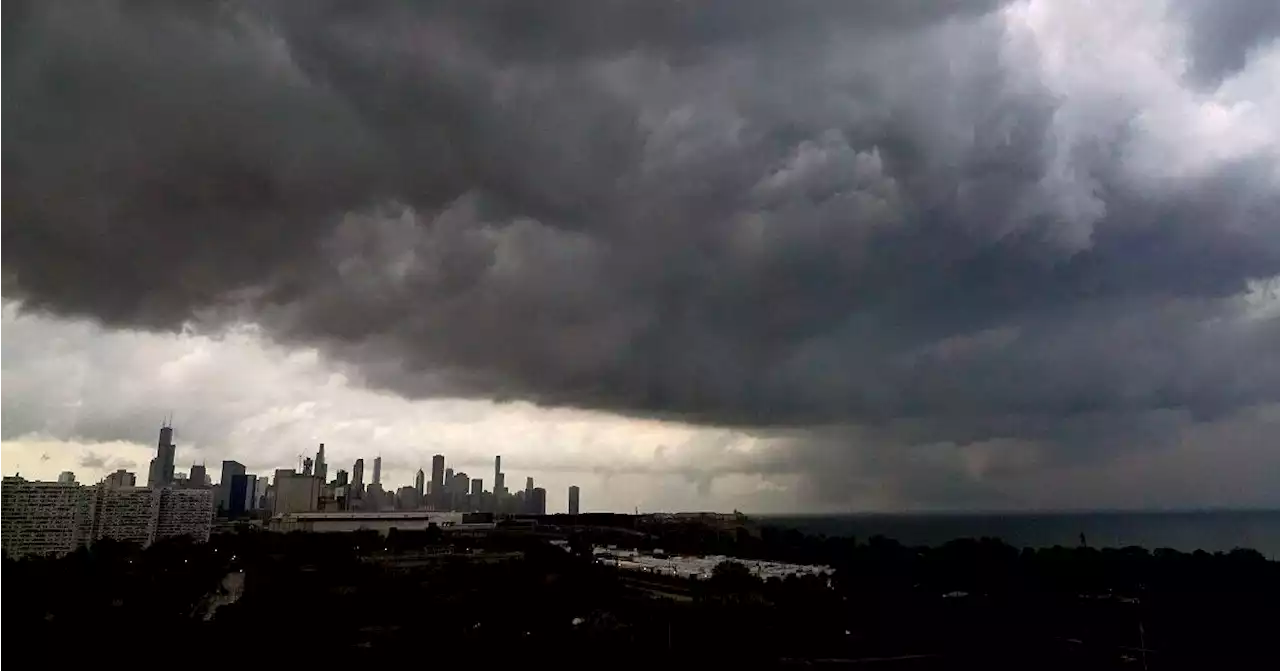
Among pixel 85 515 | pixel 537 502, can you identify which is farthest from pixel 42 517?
pixel 537 502

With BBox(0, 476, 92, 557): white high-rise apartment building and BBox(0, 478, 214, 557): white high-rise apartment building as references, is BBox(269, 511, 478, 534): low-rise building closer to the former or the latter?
BBox(0, 478, 214, 557): white high-rise apartment building

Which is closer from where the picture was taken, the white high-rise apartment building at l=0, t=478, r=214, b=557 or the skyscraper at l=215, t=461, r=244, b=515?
the white high-rise apartment building at l=0, t=478, r=214, b=557

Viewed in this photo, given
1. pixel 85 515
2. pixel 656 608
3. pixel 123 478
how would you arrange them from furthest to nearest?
pixel 123 478
pixel 85 515
pixel 656 608

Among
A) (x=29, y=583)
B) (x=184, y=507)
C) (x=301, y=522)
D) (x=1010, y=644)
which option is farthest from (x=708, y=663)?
(x=301, y=522)

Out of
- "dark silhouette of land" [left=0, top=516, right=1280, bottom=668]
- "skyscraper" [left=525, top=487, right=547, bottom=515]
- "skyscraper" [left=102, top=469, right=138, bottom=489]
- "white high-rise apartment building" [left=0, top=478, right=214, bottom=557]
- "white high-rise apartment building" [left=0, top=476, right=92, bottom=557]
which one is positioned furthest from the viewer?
"skyscraper" [left=525, top=487, right=547, bottom=515]

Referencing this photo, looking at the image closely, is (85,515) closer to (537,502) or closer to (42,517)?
(42,517)

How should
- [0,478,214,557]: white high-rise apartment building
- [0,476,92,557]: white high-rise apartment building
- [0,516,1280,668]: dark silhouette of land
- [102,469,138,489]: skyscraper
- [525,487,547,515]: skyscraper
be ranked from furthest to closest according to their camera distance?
[525,487,547,515]: skyscraper, [102,469,138,489]: skyscraper, [0,478,214,557]: white high-rise apartment building, [0,476,92,557]: white high-rise apartment building, [0,516,1280,668]: dark silhouette of land

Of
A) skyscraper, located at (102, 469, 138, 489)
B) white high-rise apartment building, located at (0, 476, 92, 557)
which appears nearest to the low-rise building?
skyscraper, located at (102, 469, 138, 489)

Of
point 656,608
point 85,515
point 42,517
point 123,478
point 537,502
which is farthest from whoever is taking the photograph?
point 537,502
